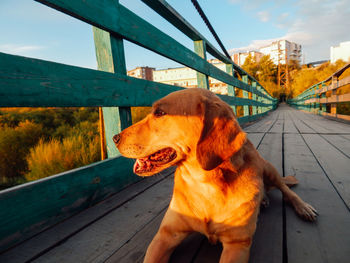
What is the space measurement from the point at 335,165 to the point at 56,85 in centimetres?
271

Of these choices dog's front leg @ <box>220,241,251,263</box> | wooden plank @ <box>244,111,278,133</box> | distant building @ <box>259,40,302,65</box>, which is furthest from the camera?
distant building @ <box>259,40,302,65</box>

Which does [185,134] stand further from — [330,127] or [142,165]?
[330,127]

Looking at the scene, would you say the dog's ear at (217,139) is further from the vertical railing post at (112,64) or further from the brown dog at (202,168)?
the vertical railing post at (112,64)

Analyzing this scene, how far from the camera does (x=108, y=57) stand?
1.74 meters

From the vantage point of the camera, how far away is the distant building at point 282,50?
7912 cm

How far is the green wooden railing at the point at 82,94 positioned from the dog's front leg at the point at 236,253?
1.01 metres

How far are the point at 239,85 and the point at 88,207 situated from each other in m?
5.75

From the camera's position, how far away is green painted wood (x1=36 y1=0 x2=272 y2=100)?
1351mm

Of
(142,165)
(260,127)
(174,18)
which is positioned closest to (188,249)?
(142,165)

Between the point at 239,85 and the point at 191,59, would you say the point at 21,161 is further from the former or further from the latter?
the point at 239,85

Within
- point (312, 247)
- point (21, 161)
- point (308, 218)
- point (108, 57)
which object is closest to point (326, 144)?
point (308, 218)

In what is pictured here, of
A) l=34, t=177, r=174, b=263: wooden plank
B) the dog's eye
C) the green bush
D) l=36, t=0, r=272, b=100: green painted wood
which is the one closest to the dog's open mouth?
the dog's eye

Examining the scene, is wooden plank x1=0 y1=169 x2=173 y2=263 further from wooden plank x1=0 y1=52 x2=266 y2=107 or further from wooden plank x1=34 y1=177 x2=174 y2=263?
wooden plank x1=0 y1=52 x2=266 y2=107

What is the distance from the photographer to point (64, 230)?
1211mm
